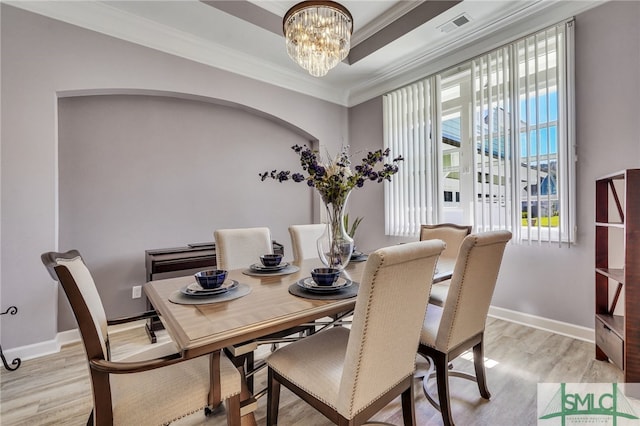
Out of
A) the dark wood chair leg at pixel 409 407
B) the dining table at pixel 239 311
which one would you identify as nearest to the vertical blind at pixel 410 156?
the dining table at pixel 239 311

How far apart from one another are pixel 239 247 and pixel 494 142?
256cm

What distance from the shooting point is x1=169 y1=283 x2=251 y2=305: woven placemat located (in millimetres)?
1214

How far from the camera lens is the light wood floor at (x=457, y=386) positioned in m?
1.55

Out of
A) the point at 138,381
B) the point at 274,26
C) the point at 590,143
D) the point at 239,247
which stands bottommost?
the point at 138,381

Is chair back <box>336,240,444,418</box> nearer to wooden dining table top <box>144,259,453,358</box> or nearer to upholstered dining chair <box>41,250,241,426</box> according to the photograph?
wooden dining table top <box>144,259,453,358</box>

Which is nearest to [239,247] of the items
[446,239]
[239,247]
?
[239,247]

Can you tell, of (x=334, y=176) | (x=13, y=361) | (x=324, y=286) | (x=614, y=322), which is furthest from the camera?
(x=13, y=361)

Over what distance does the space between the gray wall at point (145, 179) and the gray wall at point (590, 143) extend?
293 centimetres

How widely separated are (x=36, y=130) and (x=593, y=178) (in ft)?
14.4

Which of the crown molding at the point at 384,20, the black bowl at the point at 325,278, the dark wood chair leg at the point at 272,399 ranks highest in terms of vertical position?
the crown molding at the point at 384,20

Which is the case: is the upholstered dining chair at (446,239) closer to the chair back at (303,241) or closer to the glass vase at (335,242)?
the glass vase at (335,242)

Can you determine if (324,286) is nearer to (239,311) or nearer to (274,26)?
(239,311)

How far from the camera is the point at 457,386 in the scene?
1.81 metres

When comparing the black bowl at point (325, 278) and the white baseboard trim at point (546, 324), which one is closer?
the black bowl at point (325, 278)
